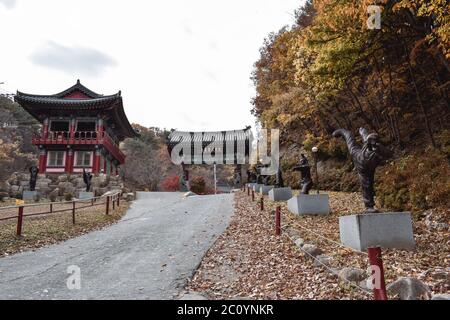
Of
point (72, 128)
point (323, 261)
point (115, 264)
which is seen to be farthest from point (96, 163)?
point (323, 261)

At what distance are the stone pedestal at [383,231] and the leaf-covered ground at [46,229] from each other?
894 cm

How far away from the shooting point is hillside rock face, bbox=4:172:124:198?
26531mm

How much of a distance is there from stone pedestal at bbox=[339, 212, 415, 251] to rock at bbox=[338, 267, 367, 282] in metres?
1.63

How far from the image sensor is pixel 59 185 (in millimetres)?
27516

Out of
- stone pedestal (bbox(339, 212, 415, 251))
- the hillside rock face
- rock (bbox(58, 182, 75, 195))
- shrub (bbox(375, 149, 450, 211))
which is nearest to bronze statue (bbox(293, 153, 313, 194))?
shrub (bbox(375, 149, 450, 211))

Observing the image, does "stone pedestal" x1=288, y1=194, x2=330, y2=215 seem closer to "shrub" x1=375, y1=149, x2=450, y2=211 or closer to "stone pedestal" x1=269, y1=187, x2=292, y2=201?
"shrub" x1=375, y1=149, x2=450, y2=211

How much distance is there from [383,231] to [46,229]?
11035mm

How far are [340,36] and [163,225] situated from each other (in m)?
9.90

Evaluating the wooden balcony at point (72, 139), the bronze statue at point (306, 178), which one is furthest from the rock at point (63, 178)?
the bronze statue at point (306, 178)

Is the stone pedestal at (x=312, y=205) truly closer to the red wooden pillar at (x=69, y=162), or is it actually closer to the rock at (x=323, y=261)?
the rock at (x=323, y=261)

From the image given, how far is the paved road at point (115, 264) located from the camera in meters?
5.42

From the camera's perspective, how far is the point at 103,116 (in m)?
32.0

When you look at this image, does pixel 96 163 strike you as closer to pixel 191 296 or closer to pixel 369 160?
pixel 191 296

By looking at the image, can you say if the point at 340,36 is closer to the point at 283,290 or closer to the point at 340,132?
the point at 340,132
